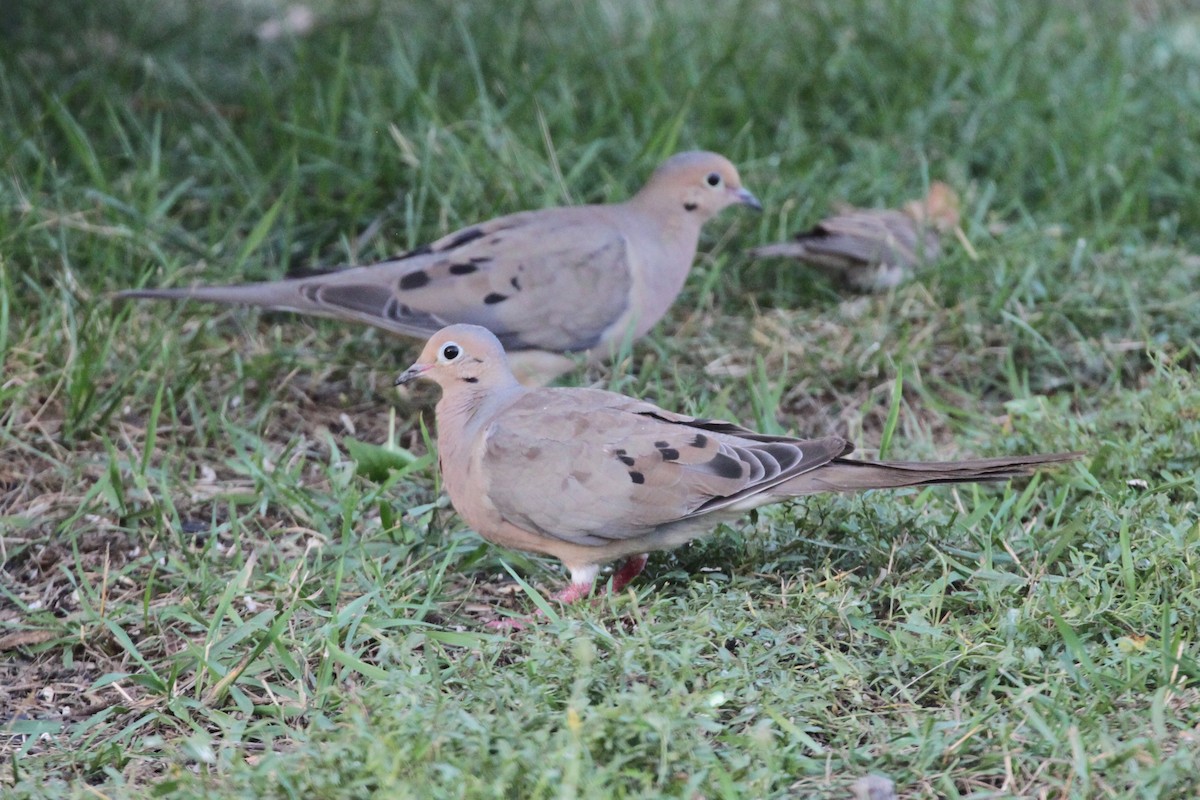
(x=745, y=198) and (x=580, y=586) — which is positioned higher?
(x=745, y=198)

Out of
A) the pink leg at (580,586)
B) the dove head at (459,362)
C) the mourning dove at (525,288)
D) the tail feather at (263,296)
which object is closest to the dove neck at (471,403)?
the dove head at (459,362)

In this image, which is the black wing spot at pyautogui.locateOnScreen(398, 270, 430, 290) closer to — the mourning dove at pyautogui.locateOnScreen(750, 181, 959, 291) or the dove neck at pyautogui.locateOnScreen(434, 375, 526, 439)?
the dove neck at pyautogui.locateOnScreen(434, 375, 526, 439)

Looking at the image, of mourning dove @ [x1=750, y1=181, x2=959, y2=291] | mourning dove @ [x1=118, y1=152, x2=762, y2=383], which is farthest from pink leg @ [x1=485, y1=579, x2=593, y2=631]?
mourning dove @ [x1=750, y1=181, x2=959, y2=291]

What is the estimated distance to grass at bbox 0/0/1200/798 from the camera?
9.38ft

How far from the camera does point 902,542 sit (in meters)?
3.62

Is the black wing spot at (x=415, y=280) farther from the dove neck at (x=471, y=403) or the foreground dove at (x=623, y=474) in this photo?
the foreground dove at (x=623, y=474)

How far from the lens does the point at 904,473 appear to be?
3.37m

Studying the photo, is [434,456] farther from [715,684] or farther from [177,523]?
[715,684]

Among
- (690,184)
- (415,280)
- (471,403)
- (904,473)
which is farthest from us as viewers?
(690,184)

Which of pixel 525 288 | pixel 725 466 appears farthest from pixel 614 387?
pixel 725 466

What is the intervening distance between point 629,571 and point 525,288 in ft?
4.44

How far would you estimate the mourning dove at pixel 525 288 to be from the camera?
4699mm

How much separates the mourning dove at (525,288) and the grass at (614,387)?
0.64 ft

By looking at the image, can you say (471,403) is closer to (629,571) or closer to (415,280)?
(629,571)
